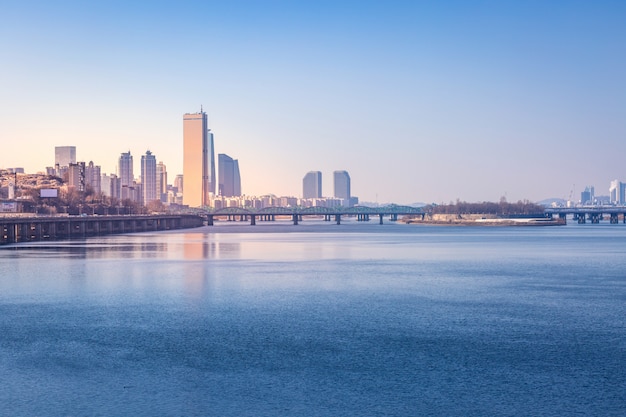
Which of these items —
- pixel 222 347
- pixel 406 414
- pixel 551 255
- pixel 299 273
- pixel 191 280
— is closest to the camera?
pixel 406 414

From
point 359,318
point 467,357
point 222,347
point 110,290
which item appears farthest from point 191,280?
point 467,357

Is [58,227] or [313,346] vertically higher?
[58,227]

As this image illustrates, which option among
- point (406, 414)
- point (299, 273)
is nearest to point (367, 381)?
point (406, 414)

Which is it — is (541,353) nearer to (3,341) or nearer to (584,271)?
(3,341)

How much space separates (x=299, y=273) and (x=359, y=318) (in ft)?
74.3

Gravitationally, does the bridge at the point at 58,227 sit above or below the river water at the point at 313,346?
above

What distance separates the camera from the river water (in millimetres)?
18531

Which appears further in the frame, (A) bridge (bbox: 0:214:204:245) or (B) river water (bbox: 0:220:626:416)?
(A) bridge (bbox: 0:214:204:245)

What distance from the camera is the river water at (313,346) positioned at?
1853 cm

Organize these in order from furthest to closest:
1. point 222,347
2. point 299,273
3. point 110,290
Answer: point 299,273
point 110,290
point 222,347

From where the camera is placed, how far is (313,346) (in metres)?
25.3

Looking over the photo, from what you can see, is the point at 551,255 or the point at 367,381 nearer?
the point at 367,381

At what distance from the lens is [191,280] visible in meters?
48.8

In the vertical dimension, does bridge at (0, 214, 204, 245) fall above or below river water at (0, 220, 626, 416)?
above
